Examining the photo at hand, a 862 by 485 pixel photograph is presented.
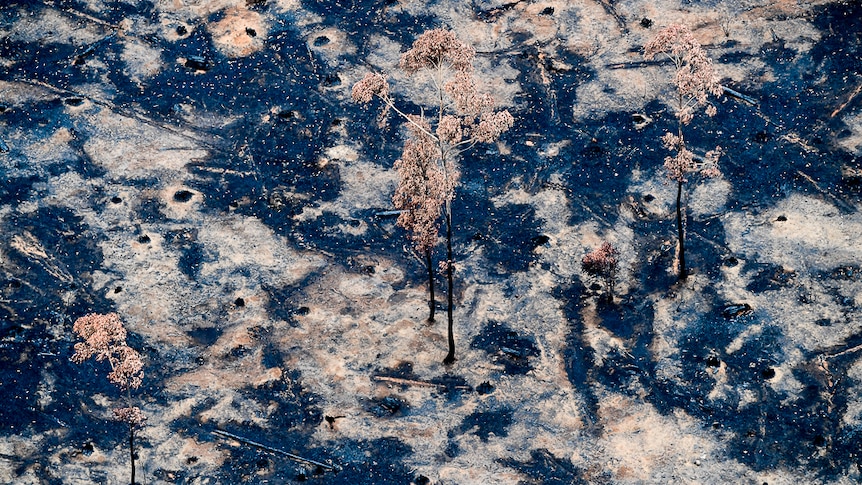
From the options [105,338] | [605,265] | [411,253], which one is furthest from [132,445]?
[605,265]

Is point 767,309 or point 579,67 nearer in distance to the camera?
point 767,309

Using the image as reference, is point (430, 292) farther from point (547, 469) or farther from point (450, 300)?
point (547, 469)

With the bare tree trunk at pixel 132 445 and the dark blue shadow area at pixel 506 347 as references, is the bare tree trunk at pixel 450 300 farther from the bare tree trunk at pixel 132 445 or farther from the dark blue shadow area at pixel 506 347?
the bare tree trunk at pixel 132 445

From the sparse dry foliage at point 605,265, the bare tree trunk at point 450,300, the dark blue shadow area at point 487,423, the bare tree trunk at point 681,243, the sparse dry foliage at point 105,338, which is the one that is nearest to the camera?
the sparse dry foliage at point 105,338

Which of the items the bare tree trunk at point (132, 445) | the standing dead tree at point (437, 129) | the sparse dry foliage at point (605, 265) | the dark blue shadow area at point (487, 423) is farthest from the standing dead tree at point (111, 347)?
the sparse dry foliage at point (605, 265)

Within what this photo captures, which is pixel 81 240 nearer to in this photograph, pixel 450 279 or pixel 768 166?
pixel 450 279

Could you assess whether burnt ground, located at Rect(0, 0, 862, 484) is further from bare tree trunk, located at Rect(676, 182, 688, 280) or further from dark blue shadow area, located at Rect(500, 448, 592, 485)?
bare tree trunk, located at Rect(676, 182, 688, 280)

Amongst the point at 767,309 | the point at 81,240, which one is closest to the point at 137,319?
the point at 81,240
